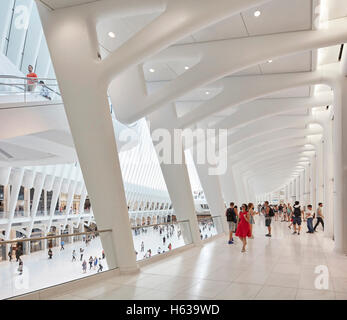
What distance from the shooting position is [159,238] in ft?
33.6

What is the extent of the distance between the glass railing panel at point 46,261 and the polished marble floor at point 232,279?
43 cm

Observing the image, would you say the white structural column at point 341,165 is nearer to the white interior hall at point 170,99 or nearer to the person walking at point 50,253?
the white interior hall at point 170,99

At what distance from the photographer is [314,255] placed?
9.80m

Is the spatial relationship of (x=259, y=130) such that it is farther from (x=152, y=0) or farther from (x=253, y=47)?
(x=152, y=0)

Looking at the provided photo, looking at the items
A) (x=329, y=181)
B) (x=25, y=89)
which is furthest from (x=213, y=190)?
(x=25, y=89)

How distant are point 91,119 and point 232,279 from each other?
4695 millimetres

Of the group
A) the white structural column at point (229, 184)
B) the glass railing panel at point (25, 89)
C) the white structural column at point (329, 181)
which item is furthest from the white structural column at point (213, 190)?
the glass railing panel at point (25, 89)

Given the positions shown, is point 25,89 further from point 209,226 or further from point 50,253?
point 209,226

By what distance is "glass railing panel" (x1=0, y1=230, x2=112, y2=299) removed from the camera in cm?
545

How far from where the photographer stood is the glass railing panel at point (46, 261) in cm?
545

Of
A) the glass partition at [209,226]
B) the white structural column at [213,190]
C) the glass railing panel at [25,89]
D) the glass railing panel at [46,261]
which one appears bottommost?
the glass partition at [209,226]

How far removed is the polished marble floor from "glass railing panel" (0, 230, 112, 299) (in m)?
0.43

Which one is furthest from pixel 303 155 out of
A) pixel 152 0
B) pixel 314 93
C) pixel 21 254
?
pixel 21 254
